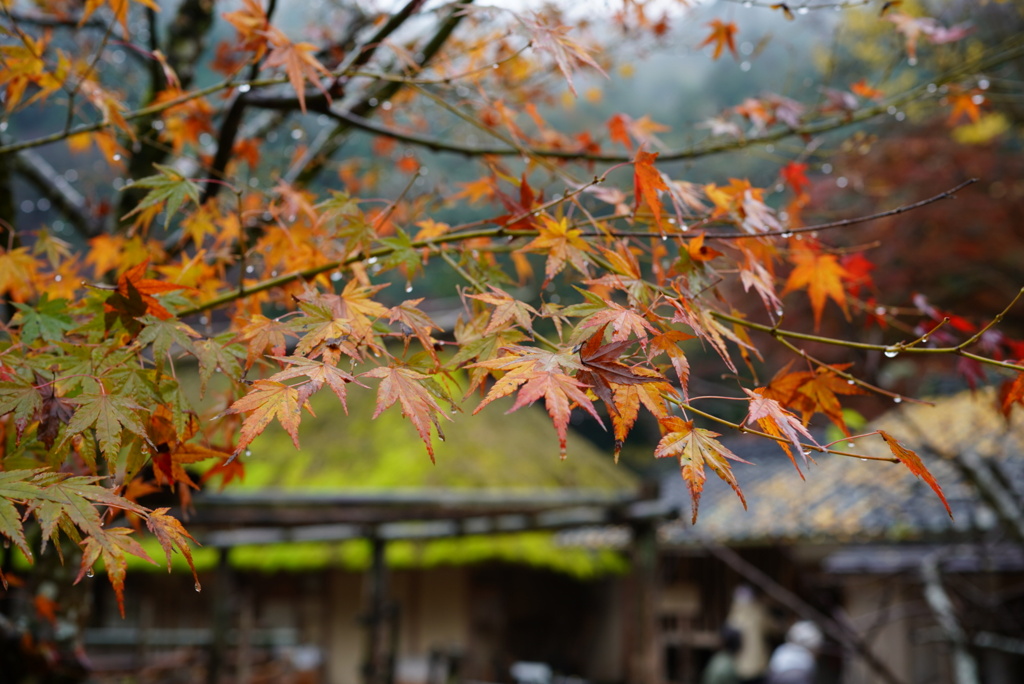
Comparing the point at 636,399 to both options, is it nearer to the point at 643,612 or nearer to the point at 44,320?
the point at 44,320

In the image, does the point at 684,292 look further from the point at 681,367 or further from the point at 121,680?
the point at 121,680

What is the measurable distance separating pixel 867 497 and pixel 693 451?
7.86 metres

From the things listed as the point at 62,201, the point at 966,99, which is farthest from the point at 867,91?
the point at 62,201

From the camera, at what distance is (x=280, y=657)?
8.25 meters

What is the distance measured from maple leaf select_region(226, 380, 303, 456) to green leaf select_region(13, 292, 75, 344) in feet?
1.61

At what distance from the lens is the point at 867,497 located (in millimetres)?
8008

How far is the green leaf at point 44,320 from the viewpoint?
4.47 ft

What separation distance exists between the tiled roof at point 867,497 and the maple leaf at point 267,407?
594cm

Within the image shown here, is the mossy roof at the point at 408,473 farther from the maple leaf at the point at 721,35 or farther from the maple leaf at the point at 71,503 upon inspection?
the maple leaf at the point at 71,503

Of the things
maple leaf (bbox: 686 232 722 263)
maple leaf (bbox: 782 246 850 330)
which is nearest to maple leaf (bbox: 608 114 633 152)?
maple leaf (bbox: 782 246 850 330)

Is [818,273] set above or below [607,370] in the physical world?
above

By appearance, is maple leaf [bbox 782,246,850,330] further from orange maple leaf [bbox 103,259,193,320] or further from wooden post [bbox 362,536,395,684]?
wooden post [bbox 362,536,395,684]

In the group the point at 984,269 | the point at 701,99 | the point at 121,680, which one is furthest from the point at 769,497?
the point at 701,99

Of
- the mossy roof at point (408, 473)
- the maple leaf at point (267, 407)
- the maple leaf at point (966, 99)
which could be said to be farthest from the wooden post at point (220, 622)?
the maple leaf at point (966, 99)
